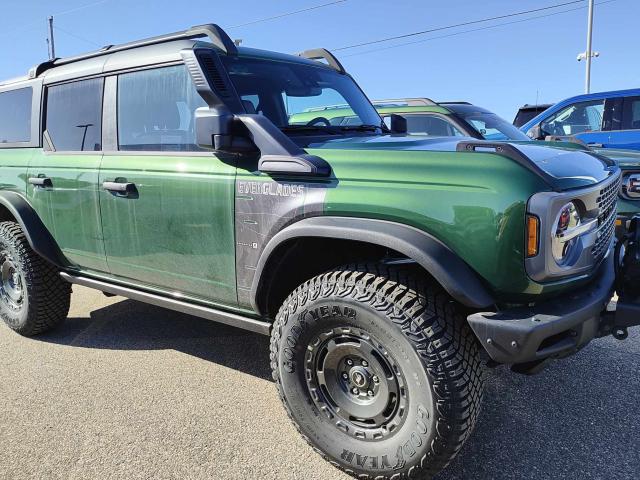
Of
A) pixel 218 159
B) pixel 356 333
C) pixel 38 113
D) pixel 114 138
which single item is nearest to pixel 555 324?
pixel 356 333

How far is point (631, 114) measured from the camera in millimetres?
7566

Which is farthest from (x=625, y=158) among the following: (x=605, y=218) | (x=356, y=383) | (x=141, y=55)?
(x=141, y=55)

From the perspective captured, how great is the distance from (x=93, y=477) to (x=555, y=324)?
2.08 metres

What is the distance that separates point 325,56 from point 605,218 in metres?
2.33

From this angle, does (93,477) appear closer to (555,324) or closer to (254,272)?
(254,272)

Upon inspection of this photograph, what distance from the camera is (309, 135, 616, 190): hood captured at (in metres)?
2.09

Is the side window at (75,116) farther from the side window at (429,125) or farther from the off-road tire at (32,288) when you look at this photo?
the side window at (429,125)

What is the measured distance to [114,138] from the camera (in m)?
3.28

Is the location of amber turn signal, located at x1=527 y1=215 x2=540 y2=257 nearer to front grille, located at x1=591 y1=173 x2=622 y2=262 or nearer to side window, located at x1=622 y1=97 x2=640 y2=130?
front grille, located at x1=591 y1=173 x2=622 y2=262

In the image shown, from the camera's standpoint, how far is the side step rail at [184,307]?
276 cm

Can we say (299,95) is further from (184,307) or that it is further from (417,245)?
(417,245)

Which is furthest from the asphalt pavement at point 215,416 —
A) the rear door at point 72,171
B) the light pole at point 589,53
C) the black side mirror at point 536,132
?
the light pole at point 589,53

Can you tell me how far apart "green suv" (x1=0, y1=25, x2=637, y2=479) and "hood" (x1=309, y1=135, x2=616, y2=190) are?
2cm

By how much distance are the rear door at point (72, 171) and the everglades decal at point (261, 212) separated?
47.4 inches
